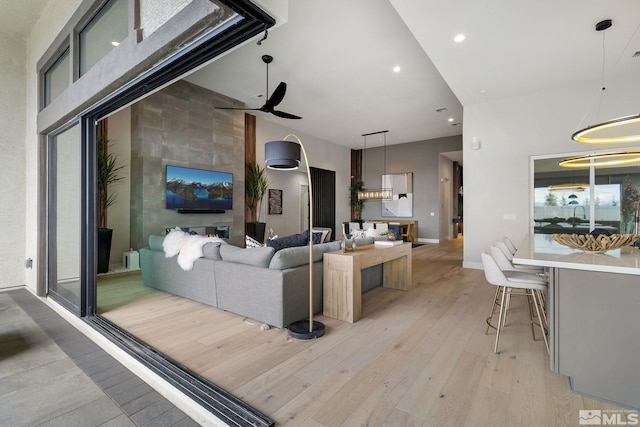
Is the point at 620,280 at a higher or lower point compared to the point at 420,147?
lower

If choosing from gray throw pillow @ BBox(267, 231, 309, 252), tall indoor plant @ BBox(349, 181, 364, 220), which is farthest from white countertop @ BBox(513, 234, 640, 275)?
tall indoor plant @ BBox(349, 181, 364, 220)

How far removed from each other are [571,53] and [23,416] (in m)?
6.38

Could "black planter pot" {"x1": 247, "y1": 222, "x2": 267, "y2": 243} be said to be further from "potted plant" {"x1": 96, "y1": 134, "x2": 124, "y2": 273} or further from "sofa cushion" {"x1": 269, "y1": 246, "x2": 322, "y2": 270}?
"sofa cushion" {"x1": 269, "y1": 246, "x2": 322, "y2": 270}

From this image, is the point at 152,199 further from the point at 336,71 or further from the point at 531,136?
the point at 531,136

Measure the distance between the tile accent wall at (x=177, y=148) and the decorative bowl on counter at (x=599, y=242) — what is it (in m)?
6.10

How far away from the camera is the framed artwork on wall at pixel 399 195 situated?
35.9 ft

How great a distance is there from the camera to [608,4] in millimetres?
2961

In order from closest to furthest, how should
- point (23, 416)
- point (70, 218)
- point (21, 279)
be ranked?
point (23, 416), point (70, 218), point (21, 279)

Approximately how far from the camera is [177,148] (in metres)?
5.98

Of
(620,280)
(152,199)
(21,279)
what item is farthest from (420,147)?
(21,279)

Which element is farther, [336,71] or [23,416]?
[336,71]

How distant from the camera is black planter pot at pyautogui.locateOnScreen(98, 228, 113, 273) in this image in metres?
4.98

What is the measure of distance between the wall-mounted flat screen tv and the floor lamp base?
168 inches

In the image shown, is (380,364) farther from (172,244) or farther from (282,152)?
(172,244)
